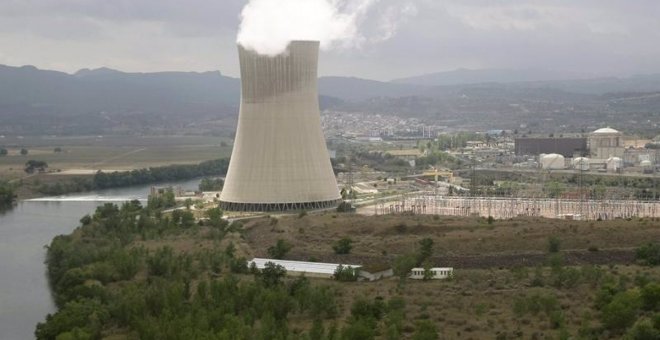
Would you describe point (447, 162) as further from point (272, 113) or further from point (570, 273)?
point (570, 273)

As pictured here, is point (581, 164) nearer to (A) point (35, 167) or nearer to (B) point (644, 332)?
(A) point (35, 167)

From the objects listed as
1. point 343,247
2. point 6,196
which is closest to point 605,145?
point 6,196

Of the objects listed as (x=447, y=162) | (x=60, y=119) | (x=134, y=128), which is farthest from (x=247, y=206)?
(x=60, y=119)

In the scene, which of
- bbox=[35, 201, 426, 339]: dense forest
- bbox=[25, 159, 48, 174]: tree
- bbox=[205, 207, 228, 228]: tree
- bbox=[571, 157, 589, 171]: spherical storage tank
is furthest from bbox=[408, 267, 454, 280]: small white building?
bbox=[25, 159, 48, 174]: tree

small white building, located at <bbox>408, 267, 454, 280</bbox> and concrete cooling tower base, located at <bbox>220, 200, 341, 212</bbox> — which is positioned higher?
concrete cooling tower base, located at <bbox>220, 200, 341, 212</bbox>

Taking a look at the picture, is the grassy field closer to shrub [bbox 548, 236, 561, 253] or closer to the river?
the river
